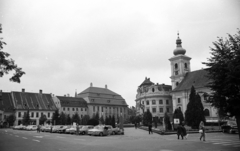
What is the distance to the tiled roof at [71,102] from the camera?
3529 inches

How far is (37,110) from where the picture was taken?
8319 cm

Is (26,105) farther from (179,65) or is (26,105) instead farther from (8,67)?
(8,67)

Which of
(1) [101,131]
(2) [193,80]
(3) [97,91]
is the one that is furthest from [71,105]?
(1) [101,131]

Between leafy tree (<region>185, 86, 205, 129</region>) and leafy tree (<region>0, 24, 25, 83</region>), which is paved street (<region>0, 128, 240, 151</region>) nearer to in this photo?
leafy tree (<region>0, 24, 25, 83</region>)

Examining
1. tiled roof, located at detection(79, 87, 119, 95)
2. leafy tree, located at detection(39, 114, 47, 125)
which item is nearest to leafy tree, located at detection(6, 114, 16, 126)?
leafy tree, located at detection(39, 114, 47, 125)

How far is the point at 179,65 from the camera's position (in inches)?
3189

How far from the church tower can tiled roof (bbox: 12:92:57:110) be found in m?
47.9

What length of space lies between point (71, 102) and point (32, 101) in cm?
1502

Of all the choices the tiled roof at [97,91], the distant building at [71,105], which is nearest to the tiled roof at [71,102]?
the distant building at [71,105]

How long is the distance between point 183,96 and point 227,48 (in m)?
56.8

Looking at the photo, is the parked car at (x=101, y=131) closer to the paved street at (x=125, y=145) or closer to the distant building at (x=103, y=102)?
the paved street at (x=125, y=145)

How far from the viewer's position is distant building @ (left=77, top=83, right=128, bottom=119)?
9719 cm

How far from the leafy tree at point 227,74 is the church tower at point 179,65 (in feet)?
207

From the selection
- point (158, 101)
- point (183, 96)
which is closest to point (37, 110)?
point (158, 101)
